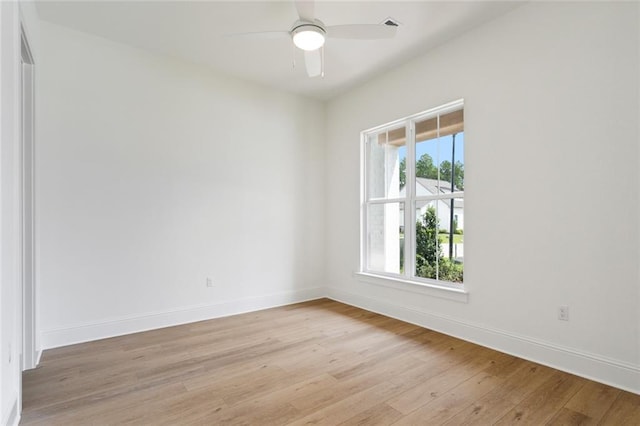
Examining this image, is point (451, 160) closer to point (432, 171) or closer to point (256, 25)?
point (432, 171)

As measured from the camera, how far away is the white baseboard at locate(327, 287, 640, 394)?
7.29ft

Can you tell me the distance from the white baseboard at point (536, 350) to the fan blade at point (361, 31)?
8.60 ft

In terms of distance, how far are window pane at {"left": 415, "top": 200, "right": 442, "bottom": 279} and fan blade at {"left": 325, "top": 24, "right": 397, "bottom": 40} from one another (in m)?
1.80

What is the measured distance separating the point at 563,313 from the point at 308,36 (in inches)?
111

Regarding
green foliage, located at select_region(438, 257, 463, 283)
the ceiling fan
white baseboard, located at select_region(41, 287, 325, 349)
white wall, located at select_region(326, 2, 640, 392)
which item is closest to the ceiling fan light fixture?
the ceiling fan

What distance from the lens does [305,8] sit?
2248mm

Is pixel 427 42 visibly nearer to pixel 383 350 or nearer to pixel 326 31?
pixel 326 31

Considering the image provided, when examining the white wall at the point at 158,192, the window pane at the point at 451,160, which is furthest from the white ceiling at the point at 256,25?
the window pane at the point at 451,160

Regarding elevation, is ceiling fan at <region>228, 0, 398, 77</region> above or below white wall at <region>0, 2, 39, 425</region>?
above

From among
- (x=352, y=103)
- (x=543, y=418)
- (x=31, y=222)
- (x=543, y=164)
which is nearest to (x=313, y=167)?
(x=352, y=103)

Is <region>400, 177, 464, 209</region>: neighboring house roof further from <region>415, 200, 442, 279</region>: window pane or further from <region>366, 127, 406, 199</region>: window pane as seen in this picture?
<region>366, 127, 406, 199</region>: window pane

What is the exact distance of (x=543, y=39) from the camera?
8.63ft

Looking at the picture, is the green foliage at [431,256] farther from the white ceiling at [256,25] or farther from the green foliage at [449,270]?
the white ceiling at [256,25]

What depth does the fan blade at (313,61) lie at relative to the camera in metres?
2.73
